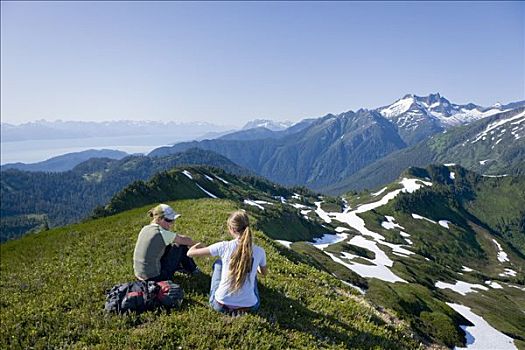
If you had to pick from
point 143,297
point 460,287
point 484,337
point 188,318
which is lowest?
point 460,287

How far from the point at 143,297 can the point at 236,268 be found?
11.3 feet

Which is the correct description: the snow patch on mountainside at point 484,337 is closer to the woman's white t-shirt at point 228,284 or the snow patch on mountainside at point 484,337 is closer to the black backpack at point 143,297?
the woman's white t-shirt at point 228,284

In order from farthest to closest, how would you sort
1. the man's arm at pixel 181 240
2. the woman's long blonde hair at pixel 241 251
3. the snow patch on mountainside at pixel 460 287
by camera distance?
the snow patch on mountainside at pixel 460 287, the man's arm at pixel 181 240, the woman's long blonde hair at pixel 241 251

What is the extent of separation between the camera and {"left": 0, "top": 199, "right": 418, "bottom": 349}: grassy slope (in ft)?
37.8

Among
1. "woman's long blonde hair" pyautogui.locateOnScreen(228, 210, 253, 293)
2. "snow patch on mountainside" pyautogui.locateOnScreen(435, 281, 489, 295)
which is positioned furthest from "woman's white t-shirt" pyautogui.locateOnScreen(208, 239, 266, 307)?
"snow patch on mountainside" pyautogui.locateOnScreen(435, 281, 489, 295)

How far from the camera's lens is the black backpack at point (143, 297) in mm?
12773

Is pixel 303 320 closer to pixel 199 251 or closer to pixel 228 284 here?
pixel 228 284

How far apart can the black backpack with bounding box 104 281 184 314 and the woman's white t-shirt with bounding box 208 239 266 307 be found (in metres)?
1.62

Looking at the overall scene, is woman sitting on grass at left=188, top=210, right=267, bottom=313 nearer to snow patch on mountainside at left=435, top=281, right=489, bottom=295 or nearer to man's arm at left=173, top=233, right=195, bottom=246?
man's arm at left=173, top=233, right=195, bottom=246

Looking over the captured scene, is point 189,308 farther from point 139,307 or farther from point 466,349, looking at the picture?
point 466,349

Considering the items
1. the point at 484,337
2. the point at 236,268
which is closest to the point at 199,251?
the point at 236,268

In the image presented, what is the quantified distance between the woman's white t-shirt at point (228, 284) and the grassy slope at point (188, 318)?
22.5 inches

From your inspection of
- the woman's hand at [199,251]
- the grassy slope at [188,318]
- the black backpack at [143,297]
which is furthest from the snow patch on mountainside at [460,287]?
the black backpack at [143,297]

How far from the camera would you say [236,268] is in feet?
40.0
